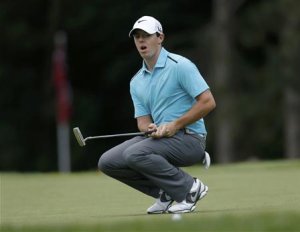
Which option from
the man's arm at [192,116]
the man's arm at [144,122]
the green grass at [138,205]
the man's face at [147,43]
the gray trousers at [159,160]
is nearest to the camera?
the green grass at [138,205]

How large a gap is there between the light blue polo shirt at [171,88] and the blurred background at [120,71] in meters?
25.3

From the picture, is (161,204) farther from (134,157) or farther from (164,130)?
(164,130)

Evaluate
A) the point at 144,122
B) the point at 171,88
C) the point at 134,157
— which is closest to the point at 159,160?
the point at 134,157

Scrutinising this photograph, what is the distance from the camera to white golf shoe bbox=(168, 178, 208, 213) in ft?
32.2

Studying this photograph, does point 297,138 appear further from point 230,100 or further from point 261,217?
point 261,217

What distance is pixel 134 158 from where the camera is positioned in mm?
9805

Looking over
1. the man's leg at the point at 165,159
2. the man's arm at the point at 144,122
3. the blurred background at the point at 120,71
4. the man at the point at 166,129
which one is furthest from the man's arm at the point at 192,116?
the blurred background at the point at 120,71

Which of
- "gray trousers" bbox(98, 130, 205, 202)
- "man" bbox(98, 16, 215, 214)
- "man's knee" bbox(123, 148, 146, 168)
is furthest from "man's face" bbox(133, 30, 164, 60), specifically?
"man's knee" bbox(123, 148, 146, 168)

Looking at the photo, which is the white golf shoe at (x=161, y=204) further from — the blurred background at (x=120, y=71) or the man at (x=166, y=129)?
the blurred background at (x=120, y=71)

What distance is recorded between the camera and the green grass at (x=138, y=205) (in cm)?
793

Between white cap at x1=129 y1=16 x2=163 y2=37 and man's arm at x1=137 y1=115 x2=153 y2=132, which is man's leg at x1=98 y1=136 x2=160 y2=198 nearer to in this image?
man's arm at x1=137 y1=115 x2=153 y2=132

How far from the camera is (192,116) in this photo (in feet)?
32.0

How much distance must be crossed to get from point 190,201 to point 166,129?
635 mm

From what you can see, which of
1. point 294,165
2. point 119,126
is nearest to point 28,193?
point 294,165
